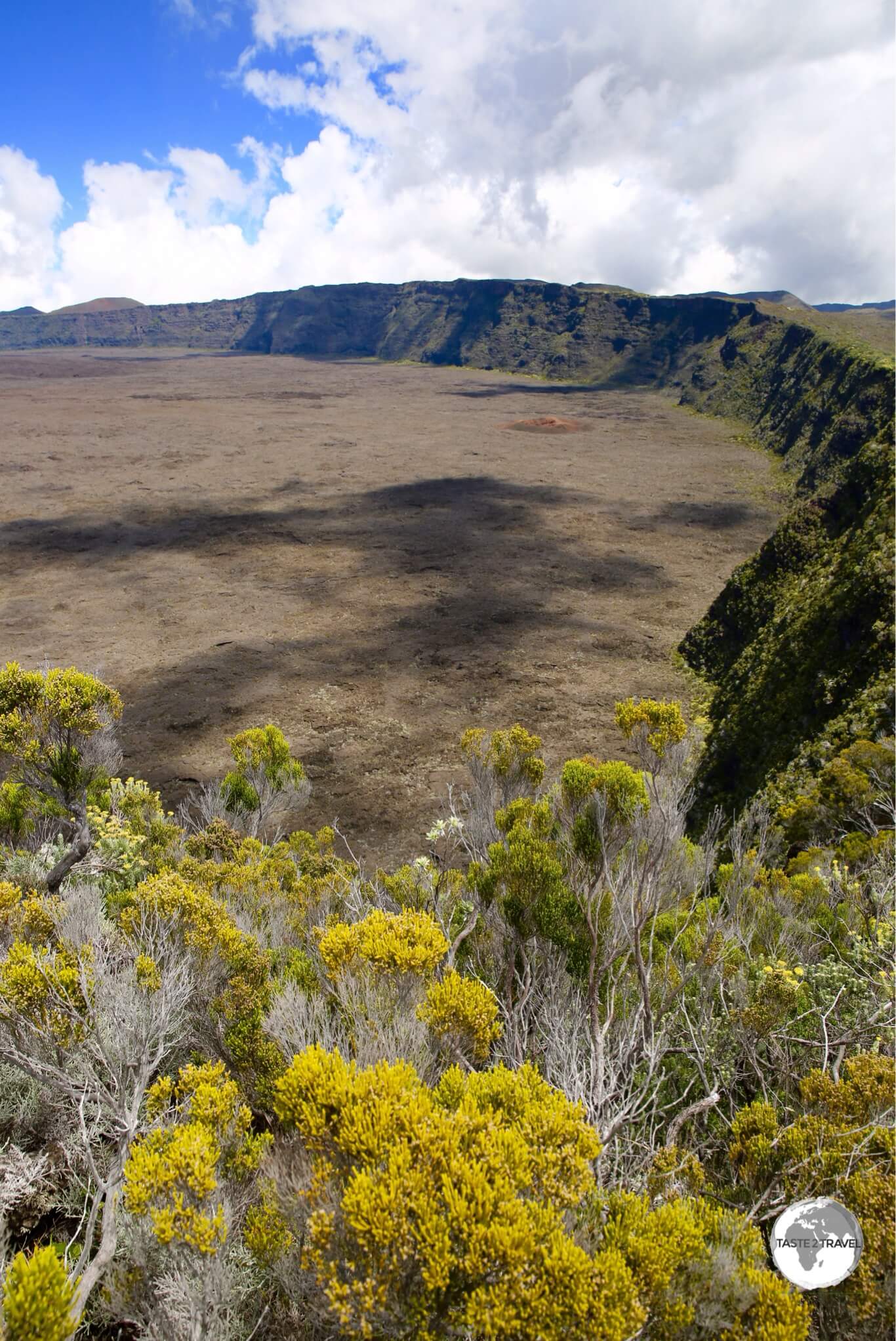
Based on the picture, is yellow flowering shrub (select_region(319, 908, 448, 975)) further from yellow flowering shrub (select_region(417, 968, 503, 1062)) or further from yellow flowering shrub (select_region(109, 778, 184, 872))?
yellow flowering shrub (select_region(109, 778, 184, 872))

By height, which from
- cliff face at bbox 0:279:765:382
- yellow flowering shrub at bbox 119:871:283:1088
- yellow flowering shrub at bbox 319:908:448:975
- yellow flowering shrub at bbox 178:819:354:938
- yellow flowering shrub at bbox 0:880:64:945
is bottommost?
yellow flowering shrub at bbox 178:819:354:938

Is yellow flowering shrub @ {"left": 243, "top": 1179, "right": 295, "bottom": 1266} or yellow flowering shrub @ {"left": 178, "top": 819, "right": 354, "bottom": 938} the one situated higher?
yellow flowering shrub @ {"left": 243, "top": 1179, "right": 295, "bottom": 1266}

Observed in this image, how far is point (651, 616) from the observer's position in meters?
25.3

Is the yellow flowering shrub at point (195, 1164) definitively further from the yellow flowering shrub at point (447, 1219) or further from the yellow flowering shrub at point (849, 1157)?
the yellow flowering shrub at point (849, 1157)

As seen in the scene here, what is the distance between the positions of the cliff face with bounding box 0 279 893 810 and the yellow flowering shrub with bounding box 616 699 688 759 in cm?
402

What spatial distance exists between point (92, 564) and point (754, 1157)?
32.4 meters

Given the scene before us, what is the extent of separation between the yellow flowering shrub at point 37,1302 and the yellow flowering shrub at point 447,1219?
0.78 meters

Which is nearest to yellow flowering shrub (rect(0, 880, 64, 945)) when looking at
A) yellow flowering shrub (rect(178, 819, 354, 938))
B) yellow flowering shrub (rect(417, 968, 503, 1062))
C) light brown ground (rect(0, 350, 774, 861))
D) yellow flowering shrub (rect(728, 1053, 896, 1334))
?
yellow flowering shrub (rect(178, 819, 354, 938))

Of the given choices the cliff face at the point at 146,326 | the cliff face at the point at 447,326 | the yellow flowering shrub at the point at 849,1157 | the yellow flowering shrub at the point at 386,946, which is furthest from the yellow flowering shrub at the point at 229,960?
the cliff face at the point at 146,326

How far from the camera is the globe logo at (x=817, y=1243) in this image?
2.71m

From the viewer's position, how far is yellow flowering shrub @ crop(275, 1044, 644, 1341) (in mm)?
2352

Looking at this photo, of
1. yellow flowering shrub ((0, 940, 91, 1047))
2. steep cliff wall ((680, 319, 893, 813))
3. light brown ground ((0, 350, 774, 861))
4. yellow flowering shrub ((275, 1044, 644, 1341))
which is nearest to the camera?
yellow flowering shrub ((275, 1044, 644, 1341))

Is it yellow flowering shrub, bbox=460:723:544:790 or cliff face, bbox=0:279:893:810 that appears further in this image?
cliff face, bbox=0:279:893:810

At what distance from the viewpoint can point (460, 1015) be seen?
12.6 feet
